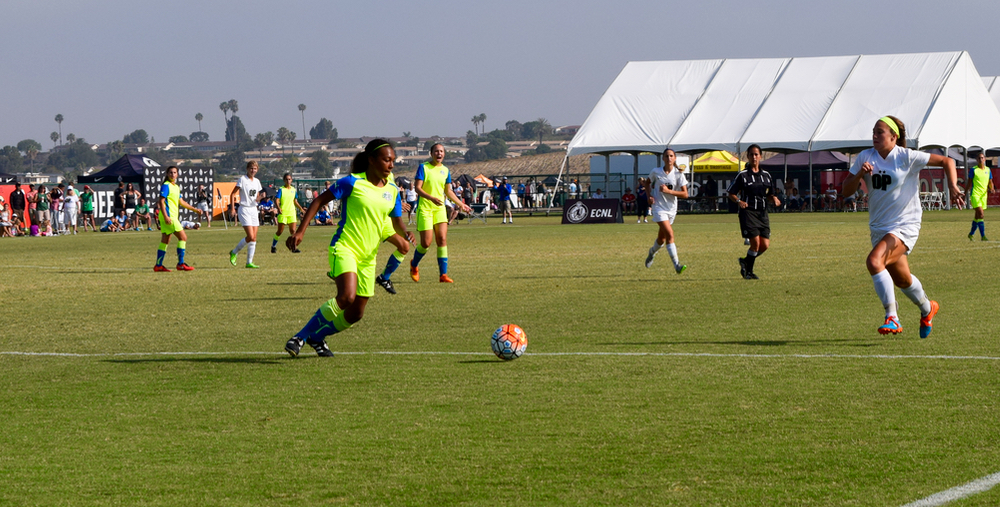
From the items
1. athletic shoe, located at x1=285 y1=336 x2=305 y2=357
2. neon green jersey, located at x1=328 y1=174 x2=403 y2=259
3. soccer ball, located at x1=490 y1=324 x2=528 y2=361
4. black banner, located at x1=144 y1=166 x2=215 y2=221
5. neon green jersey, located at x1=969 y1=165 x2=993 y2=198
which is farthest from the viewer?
black banner, located at x1=144 y1=166 x2=215 y2=221

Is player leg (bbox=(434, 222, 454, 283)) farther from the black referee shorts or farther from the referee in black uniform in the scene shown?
the black referee shorts

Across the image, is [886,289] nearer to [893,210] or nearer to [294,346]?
[893,210]

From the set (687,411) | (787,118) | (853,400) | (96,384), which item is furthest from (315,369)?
(787,118)

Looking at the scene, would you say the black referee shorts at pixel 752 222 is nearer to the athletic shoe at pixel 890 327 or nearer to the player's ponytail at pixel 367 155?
the athletic shoe at pixel 890 327

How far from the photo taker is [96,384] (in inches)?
341

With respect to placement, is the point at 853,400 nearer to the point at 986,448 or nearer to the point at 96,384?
the point at 986,448

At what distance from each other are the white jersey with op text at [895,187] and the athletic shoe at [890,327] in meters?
0.83

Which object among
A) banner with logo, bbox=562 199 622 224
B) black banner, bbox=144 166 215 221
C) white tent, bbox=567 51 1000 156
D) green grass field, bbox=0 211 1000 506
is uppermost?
white tent, bbox=567 51 1000 156

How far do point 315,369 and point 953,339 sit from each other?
5.53 metres

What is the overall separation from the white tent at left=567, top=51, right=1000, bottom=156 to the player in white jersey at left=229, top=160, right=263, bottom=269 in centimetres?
2981

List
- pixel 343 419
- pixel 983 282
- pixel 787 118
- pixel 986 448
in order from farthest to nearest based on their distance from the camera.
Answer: pixel 787 118 → pixel 983 282 → pixel 343 419 → pixel 986 448

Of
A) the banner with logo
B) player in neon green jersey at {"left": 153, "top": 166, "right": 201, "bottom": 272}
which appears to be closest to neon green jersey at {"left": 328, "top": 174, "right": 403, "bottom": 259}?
player in neon green jersey at {"left": 153, "top": 166, "right": 201, "bottom": 272}

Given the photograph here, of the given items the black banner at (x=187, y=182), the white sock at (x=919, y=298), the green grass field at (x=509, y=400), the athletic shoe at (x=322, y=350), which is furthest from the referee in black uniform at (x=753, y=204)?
the black banner at (x=187, y=182)

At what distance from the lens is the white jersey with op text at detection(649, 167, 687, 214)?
18.3m
